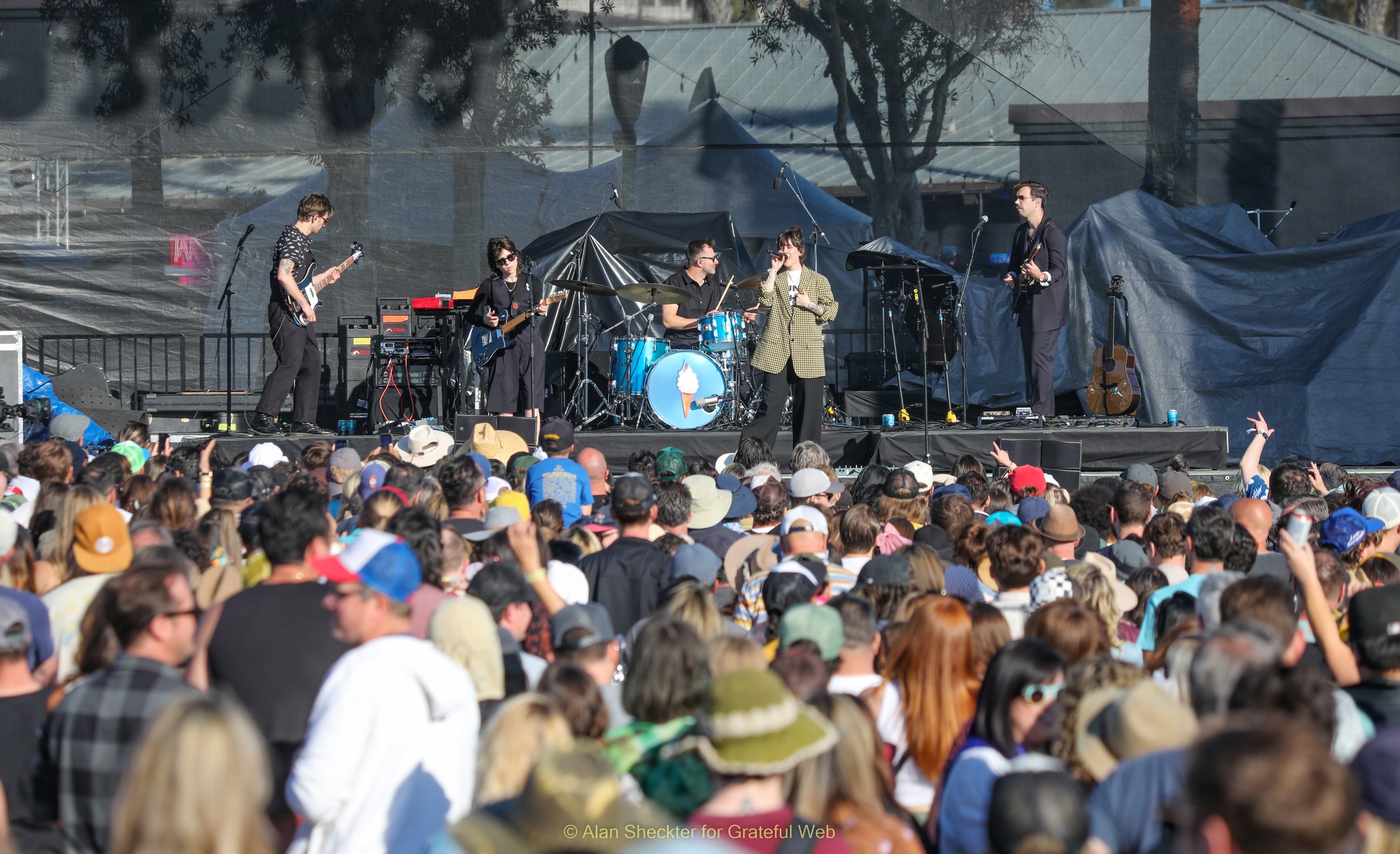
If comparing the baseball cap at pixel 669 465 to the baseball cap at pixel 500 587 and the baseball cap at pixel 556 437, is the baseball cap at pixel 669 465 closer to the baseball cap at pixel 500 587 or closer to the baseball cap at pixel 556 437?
the baseball cap at pixel 556 437

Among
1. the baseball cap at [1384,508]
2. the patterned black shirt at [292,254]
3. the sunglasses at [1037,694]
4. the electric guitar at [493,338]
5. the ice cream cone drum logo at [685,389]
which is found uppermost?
the patterned black shirt at [292,254]

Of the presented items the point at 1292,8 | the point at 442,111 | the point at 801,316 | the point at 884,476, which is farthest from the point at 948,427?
the point at 442,111

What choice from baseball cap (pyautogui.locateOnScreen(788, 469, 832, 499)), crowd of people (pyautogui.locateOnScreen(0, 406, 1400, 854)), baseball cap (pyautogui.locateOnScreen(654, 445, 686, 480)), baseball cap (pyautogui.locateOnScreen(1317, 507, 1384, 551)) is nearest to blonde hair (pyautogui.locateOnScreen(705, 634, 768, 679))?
crowd of people (pyautogui.locateOnScreen(0, 406, 1400, 854))

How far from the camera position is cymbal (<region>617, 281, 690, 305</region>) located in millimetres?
10945

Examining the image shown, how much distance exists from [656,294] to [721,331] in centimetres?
110

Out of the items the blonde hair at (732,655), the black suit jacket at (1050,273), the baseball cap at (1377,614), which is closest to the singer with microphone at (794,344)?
the black suit jacket at (1050,273)

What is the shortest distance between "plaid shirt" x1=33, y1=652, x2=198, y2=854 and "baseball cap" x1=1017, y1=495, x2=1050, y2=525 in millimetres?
4297

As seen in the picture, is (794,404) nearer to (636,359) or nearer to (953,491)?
(636,359)

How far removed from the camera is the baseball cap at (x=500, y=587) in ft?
13.4

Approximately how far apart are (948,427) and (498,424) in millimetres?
3595

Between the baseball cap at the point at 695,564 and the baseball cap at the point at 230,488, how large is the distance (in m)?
2.04

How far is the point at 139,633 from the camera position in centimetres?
330

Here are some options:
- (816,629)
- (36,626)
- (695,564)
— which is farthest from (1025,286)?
(36,626)

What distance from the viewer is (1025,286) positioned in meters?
10.8
